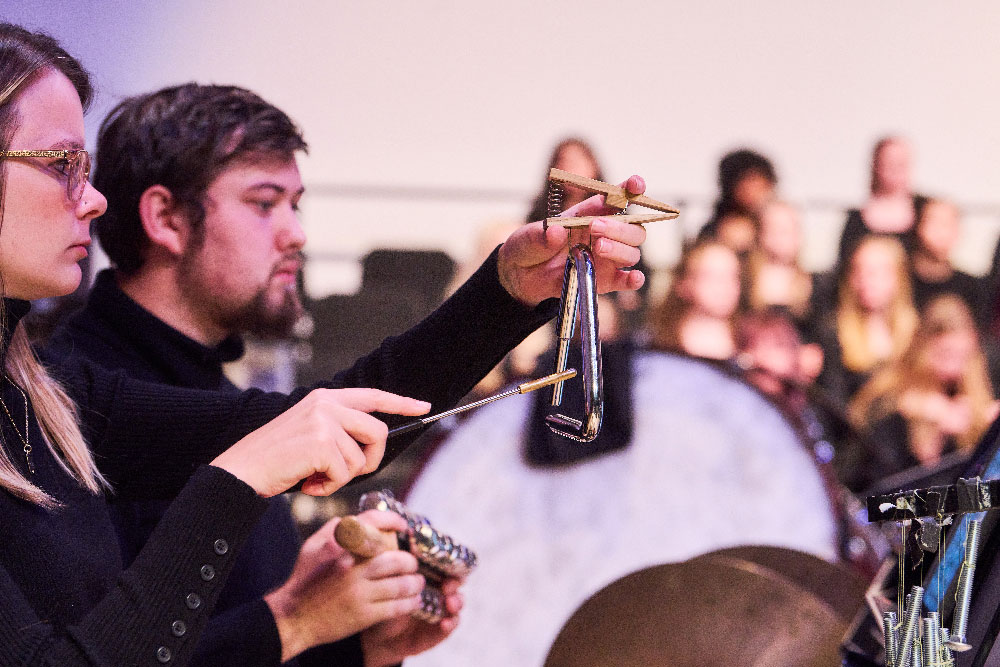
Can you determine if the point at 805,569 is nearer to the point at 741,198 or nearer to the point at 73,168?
the point at 73,168

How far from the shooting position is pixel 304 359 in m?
3.42

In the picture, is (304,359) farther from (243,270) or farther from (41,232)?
(41,232)

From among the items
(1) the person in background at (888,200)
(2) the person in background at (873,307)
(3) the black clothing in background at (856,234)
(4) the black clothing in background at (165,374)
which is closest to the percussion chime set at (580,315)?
(4) the black clothing in background at (165,374)

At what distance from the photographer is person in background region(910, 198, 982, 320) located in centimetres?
395

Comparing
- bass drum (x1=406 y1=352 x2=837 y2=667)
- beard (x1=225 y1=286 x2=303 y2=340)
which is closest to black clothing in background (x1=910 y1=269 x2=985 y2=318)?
bass drum (x1=406 y1=352 x2=837 y2=667)

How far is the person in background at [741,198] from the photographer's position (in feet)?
12.3

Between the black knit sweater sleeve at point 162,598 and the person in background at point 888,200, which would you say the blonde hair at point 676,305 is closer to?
the person in background at point 888,200

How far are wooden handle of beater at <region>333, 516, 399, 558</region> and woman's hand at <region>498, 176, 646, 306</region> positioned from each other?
34 cm

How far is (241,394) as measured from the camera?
1334 millimetres

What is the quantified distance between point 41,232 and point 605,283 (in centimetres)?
55

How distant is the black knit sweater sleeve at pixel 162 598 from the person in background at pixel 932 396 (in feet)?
9.47

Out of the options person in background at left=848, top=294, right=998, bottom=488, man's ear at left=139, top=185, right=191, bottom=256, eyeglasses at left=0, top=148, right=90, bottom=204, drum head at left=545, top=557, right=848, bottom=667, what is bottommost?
person in background at left=848, top=294, right=998, bottom=488

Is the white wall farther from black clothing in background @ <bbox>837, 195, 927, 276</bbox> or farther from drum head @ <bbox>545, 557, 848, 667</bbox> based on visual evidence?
drum head @ <bbox>545, 557, 848, 667</bbox>

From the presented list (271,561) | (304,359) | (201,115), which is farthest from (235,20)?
(271,561)
